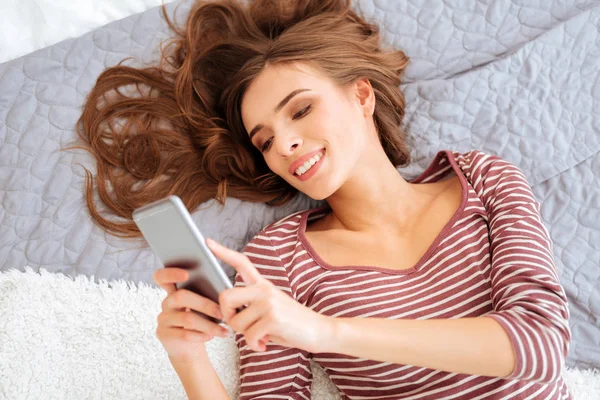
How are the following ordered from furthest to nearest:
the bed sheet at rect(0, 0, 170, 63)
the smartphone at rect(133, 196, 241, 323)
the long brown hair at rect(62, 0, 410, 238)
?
the bed sheet at rect(0, 0, 170, 63) < the long brown hair at rect(62, 0, 410, 238) < the smartphone at rect(133, 196, 241, 323)

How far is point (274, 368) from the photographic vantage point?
1.28m

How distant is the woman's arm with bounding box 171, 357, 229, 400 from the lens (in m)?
1.16

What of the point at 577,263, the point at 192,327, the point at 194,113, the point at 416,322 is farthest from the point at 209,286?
the point at 577,263

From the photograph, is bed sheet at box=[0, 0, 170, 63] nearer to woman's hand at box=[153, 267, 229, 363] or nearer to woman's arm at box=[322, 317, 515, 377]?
woman's hand at box=[153, 267, 229, 363]

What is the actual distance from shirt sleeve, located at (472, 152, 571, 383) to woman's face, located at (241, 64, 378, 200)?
0.31 meters

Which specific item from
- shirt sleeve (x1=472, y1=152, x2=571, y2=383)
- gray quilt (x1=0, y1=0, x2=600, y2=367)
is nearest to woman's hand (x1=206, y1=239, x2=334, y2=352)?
shirt sleeve (x1=472, y1=152, x2=571, y2=383)

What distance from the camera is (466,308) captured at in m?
1.24

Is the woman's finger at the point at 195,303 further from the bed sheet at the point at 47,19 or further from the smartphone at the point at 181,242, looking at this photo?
the bed sheet at the point at 47,19

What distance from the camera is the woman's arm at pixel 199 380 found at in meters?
1.16

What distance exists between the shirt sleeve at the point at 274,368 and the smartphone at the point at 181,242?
0.34 m

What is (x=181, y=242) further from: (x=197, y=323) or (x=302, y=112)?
(x=302, y=112)

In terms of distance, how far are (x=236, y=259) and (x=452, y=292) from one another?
519mm

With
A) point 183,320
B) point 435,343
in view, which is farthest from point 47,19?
point 435,343

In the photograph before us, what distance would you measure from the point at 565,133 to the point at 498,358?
75 cm
